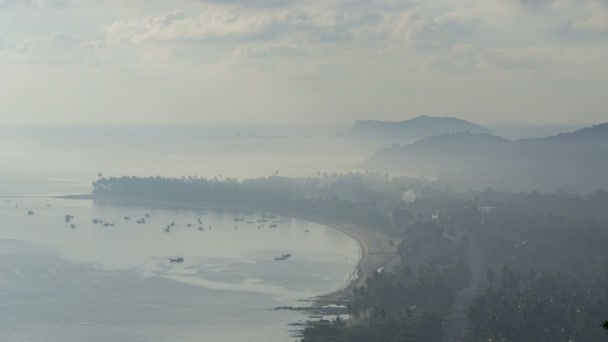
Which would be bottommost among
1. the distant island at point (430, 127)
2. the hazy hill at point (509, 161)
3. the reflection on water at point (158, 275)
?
the reflection on water at point (158, 275)

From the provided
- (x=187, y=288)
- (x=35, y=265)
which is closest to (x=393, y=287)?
(x=187, y=288)

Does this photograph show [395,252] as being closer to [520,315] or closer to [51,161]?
[520,315]

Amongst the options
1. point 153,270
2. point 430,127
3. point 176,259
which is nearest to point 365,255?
point 176,259

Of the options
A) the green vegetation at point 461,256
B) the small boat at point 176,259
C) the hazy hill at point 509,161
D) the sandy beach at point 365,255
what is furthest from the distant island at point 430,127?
the small boat at point 176,259

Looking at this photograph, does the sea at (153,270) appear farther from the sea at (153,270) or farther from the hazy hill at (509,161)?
the hazy hill at (509,161)

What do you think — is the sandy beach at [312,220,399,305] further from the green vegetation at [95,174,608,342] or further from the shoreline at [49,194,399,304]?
the green vegetation at [95,174,608,342]

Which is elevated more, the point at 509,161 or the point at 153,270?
the point at 509,161

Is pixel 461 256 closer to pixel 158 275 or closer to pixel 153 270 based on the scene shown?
pixel 158 275
